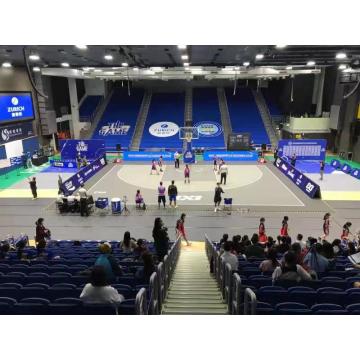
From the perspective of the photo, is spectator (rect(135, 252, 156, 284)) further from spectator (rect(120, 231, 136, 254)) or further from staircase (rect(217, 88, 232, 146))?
staircase (rect(217, 88, 232, 146))

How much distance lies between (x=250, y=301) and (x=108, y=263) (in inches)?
104

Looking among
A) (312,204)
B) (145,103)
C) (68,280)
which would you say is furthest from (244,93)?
(68,280)

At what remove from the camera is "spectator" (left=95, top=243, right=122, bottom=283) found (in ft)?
19.9

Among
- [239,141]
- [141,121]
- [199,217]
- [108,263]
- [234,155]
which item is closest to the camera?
[108,263]

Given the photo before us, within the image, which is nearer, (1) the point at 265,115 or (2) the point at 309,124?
(2) the point at 309,124

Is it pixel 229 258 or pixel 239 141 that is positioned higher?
pixel 229 258

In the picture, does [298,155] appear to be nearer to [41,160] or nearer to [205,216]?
[205,216]

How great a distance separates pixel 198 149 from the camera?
1341 inches

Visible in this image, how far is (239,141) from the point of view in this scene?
34.2 metres

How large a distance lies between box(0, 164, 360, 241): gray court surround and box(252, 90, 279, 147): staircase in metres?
18.0

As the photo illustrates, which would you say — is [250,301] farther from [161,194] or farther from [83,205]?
[83,205]

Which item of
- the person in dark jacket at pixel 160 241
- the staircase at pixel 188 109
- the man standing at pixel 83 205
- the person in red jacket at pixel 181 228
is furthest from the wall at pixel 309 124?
the person in dark jacket at pixel 160 241

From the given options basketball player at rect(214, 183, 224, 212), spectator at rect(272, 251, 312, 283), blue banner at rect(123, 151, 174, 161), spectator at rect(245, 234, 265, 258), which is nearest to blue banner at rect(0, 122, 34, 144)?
blue banner at rect(123, 151, 174, 161)

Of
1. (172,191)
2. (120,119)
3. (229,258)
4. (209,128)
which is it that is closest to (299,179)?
(172,191)
